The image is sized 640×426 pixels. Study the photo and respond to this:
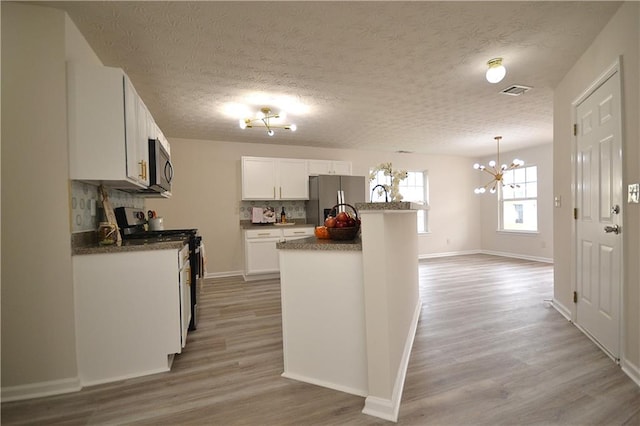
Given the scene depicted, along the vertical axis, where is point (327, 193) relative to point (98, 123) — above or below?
below

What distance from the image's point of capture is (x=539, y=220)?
6.10 meters

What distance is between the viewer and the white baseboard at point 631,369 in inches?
72.1

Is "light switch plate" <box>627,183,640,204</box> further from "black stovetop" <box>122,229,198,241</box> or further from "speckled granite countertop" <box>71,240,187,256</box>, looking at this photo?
"black stovetop" <box>122,229,198,241</box>

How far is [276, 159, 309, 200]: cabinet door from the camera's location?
5301mm

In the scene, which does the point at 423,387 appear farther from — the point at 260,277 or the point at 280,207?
the point at 280,207

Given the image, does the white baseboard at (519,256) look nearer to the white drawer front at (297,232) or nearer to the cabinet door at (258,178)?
the white drawer front at (297,232)

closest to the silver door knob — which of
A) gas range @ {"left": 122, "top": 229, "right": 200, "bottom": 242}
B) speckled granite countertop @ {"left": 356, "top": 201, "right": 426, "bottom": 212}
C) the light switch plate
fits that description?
the light switch plate

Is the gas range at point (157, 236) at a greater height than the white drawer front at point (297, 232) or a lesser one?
greater

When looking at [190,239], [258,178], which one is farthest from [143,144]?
[258,178]

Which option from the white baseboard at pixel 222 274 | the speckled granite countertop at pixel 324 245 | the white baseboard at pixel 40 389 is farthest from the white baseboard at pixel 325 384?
the white baseboard at pixel 222 274

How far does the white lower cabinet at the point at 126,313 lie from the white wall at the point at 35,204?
0.26 feet

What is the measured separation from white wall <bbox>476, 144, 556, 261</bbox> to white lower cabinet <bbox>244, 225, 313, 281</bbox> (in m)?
5.27

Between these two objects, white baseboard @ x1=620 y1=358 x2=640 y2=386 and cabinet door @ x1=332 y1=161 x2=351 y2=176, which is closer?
white baseboard @ x1=620 y1=358 x2=640 y2=386

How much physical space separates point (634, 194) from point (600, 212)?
51 centimetres
